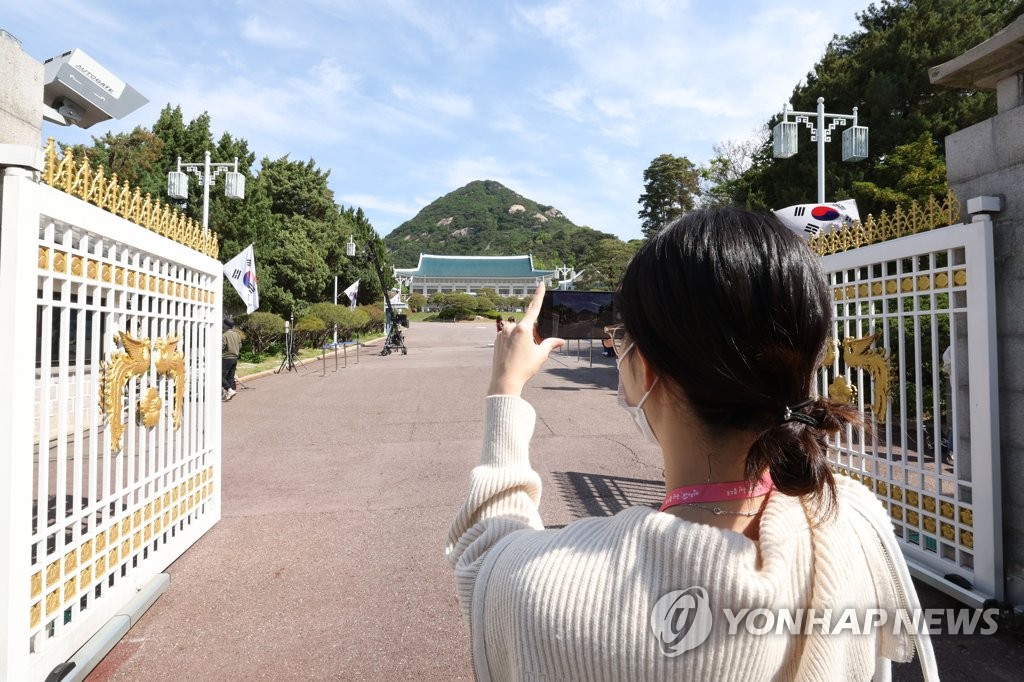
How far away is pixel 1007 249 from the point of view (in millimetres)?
2930

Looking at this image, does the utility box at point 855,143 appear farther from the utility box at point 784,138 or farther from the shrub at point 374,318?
the shrub at point 374,318

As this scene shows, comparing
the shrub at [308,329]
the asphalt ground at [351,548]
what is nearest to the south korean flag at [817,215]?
the asphalt ground at [351,548]

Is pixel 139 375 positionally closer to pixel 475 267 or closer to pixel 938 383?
pixel 938 383

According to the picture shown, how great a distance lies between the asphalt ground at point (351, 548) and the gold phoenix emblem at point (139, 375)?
1.03 meters

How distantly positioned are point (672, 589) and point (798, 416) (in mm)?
300

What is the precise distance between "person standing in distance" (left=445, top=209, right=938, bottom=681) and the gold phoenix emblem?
9.60 feet

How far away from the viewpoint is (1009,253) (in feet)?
9.58

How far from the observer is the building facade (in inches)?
3019

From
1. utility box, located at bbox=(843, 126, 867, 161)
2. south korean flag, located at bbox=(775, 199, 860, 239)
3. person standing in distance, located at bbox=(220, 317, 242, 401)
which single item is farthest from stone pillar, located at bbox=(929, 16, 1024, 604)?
person standing in distance, located at bbox=(220, 317, 242, 401)

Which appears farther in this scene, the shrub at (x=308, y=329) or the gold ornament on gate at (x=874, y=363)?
the shrub at (x=308, y=329)

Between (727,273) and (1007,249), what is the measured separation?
3023 millimetres

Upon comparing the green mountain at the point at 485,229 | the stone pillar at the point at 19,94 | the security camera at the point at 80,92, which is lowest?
the stone pillar at the point at 19,94

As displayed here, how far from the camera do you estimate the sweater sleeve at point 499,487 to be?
3.33 feet
